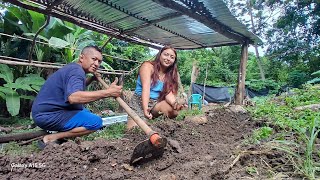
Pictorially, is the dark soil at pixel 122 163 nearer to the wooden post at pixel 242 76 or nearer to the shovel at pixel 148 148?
the shovel at pixel 148 148

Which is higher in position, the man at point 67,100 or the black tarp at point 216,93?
the man at point 67,100

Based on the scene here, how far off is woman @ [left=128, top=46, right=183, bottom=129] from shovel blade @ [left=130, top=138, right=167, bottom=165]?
105 cm

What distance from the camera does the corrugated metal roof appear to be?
301cm

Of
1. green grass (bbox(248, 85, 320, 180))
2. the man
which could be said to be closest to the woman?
the man

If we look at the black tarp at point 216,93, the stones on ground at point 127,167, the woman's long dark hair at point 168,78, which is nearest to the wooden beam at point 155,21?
the woman's long dark hair at point 168,78

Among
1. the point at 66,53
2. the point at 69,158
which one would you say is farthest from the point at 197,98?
the point at 69,158

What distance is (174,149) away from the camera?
2383mm

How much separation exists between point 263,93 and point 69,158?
1116cm

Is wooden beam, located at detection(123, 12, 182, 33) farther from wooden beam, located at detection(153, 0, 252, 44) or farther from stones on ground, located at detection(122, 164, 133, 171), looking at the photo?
stones on ground, located at detection(122, 164, 133, 171)

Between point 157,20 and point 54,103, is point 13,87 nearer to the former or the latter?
point 54,103

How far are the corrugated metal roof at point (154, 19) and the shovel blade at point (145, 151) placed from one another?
5.09 ft

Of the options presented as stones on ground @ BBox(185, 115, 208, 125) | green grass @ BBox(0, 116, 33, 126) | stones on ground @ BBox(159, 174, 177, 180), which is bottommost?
green grass @ BBox(0, 116, 33, 126)

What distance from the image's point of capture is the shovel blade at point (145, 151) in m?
2.02

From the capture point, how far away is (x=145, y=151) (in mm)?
2061
